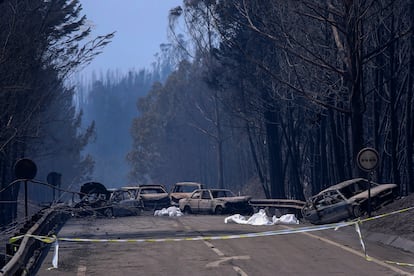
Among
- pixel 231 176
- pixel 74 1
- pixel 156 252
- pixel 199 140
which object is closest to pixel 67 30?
pixel 74 1

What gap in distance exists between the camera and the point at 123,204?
43.1 m

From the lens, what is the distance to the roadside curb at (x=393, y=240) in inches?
847

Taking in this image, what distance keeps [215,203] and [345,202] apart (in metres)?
14.3

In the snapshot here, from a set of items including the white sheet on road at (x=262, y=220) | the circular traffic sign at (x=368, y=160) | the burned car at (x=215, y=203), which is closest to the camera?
the circular traffic sign at (x=368, y=160)

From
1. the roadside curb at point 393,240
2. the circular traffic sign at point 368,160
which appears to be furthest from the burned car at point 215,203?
the roadside curb at point 393,240

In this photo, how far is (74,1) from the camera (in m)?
42.7

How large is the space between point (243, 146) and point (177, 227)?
6611 cm

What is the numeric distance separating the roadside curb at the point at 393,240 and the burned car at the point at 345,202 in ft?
12.1

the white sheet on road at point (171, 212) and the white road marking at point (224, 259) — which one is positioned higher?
the white sheet on road at point (171, 212)

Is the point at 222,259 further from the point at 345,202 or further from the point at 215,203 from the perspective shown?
the point at 215,203

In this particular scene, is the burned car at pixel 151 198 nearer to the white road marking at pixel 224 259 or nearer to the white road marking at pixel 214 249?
the white road marking at pixel 214 249

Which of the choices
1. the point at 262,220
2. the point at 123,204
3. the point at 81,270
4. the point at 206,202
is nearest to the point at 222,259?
the point at 81,270

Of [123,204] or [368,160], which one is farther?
[123,204]

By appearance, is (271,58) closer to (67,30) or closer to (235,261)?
(67,30)
